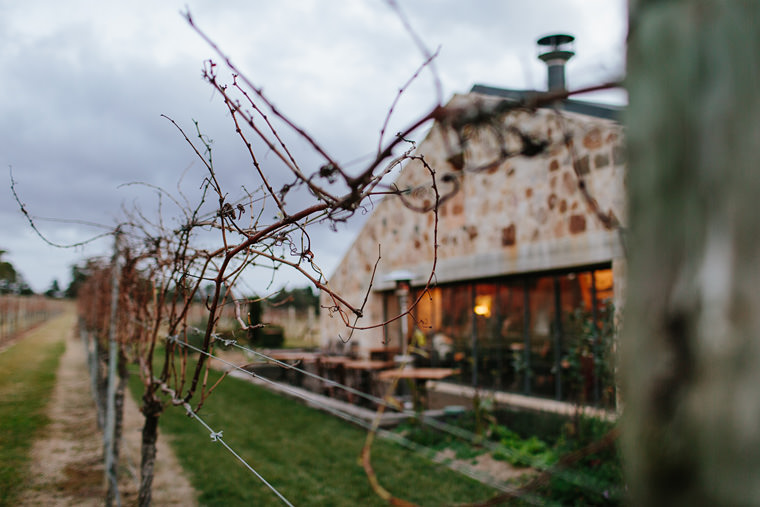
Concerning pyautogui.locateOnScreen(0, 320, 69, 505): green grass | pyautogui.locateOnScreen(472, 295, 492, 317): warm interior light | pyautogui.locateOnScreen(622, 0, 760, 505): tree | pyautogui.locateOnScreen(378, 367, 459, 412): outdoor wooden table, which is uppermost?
pyautogui.locateOnScreen(622, 0, 760, 505): tree

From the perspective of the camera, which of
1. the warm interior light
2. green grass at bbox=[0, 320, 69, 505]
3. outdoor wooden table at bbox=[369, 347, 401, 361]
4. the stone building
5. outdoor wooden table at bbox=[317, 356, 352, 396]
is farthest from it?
outdoor wooden table at bbox=[369, 347, 401, 361]

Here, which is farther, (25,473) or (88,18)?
(25,473)

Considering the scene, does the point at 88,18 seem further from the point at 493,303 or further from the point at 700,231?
the point at 493,303

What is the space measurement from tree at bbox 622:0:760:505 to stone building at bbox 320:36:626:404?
4824 millimetres

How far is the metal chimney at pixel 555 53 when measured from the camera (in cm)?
848

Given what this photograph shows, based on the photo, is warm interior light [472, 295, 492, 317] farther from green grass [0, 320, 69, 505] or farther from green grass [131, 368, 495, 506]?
green grass [0, 320, 69, 505]

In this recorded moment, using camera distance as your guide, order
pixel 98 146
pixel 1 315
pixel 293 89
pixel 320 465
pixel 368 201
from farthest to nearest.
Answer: pixel 1 315
pixel 320 465
pixel 98 146
pixel 293 89
pixel 368 201

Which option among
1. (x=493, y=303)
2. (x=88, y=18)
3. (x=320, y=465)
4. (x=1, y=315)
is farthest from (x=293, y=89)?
(x=1, y=315)

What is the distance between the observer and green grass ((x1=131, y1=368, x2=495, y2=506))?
197 inches

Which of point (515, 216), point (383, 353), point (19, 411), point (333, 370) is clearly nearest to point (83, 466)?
point (19, 411)

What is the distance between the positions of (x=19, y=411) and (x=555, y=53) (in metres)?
10.8

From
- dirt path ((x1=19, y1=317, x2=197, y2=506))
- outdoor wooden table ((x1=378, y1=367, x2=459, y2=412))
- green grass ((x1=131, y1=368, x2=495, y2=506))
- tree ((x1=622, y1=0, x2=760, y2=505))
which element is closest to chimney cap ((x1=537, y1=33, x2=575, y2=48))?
outdoor wooden table ((x1=378, y1=367, x2=459, y2=412))

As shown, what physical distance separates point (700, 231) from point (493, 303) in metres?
8.74

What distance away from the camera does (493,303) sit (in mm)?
9016
